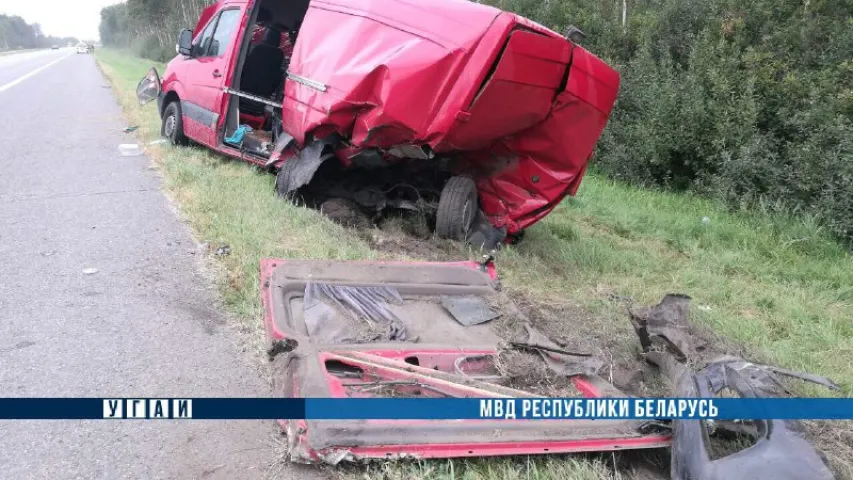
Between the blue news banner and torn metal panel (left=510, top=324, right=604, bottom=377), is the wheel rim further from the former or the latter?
the blue news banner

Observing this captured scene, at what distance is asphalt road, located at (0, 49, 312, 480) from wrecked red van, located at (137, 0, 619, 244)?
5.05 ft

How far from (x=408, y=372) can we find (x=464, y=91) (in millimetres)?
2467

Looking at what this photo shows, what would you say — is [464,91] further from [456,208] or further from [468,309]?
[468,309]

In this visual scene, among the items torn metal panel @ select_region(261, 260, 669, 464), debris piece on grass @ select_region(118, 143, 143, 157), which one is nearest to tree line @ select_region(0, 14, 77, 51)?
debris piece on grass @ select_region(118, 143, 143, 157)

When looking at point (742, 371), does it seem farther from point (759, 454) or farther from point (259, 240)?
point (259, 240)

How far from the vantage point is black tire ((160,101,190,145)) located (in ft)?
29.1

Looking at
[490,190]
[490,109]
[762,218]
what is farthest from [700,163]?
[490,109]

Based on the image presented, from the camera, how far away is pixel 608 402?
2.46 metres

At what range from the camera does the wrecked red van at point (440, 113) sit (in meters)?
4.89

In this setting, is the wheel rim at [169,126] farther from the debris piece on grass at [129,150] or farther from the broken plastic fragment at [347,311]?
the broken plastic fragment at [347,311]

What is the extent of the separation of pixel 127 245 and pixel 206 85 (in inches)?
140

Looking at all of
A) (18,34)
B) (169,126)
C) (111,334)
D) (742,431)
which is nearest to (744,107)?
(742,431)

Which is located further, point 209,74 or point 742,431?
point 209,74

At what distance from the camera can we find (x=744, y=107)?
28.6 ft
